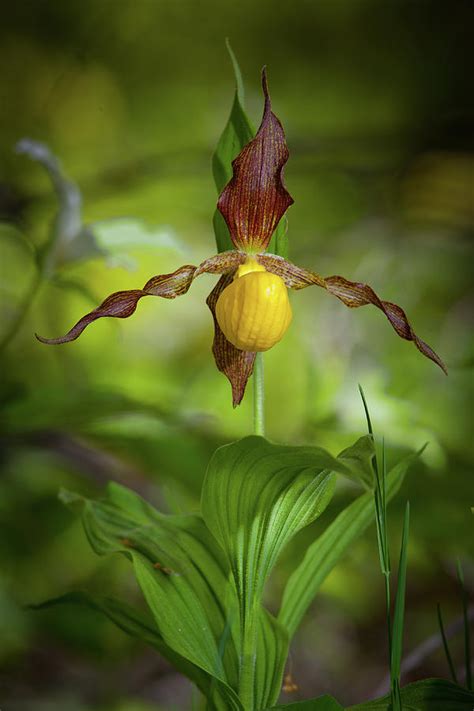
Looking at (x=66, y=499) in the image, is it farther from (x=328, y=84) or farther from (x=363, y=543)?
(x=328, y=84)

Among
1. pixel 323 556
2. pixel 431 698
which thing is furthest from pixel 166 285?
pixel 431 698

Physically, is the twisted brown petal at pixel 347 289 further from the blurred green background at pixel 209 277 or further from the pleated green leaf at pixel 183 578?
the blurred green background at pixel 209 277

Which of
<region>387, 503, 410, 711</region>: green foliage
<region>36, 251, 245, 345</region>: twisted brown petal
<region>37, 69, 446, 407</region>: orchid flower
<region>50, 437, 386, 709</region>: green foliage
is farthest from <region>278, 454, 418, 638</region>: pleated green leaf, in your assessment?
<region>36, 251, 245, 345</region>: twisted brown petal

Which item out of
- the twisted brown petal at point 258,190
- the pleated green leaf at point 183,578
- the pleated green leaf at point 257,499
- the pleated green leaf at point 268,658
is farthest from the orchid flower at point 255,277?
the pleated green leaf at point 268,658

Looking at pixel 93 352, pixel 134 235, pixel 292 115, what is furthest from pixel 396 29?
pixel 93 352

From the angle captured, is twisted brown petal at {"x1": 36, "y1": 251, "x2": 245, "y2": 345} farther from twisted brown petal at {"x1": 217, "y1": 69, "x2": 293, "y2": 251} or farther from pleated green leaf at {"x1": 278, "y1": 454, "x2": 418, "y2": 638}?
pleated green leaf at {"x1": 278, "y1": 454, "x2": 418, "y2": 638}
